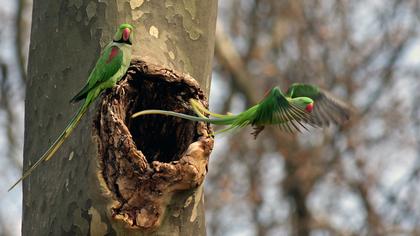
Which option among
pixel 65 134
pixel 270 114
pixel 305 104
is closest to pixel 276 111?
pixel 270 114

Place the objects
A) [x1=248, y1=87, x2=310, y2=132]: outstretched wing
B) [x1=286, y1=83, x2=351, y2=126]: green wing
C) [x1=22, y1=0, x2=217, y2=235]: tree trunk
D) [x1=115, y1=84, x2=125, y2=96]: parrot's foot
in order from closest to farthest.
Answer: [x1=22, y1=0, x2=217, y2=235]: tree trunk < [x1=115, y1=84, x2=125, y2=96]: parrot's foot < [x1=248, y1=87, x2=310, y2=132]: outstretched wing < [x1=286, y1=83, x2=351, y2=126]: green wing

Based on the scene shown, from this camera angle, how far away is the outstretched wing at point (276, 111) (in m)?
2.47

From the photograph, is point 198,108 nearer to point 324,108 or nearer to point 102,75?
point 102,75

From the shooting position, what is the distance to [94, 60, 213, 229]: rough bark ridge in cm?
217

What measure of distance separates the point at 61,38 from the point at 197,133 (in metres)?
0.52

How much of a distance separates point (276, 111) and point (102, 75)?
0.63 meters

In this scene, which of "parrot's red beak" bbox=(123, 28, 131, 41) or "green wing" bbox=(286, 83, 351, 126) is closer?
"parrot's red beak" bbox=(123, 28, 131, 41)

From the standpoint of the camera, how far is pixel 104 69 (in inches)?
85.7

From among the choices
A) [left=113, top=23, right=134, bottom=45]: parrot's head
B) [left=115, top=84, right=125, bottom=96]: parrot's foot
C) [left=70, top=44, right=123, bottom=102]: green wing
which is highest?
[left=113, top=23, right=134, bottom=45]: parrot's head

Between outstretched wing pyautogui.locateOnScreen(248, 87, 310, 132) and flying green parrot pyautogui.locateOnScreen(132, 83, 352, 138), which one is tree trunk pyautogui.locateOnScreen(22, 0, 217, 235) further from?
outstretched wing pyautogui.locateOnScreen(248, 87, 310, 132)

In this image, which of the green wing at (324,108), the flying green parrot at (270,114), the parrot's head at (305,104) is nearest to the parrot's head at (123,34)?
the flying green parrot at (270,114)

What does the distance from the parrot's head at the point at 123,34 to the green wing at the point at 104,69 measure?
1.1 inches

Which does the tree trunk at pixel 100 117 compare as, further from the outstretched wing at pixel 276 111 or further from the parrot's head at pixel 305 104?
the parrot's head at pixel 305 104

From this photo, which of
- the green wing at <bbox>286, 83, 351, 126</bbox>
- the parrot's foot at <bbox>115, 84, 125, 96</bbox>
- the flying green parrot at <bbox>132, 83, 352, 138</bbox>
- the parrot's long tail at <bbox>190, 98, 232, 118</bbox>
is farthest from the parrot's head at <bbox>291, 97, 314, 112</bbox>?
the parrot's foot at <bbox>115, 84, 125, 96</bbox>
